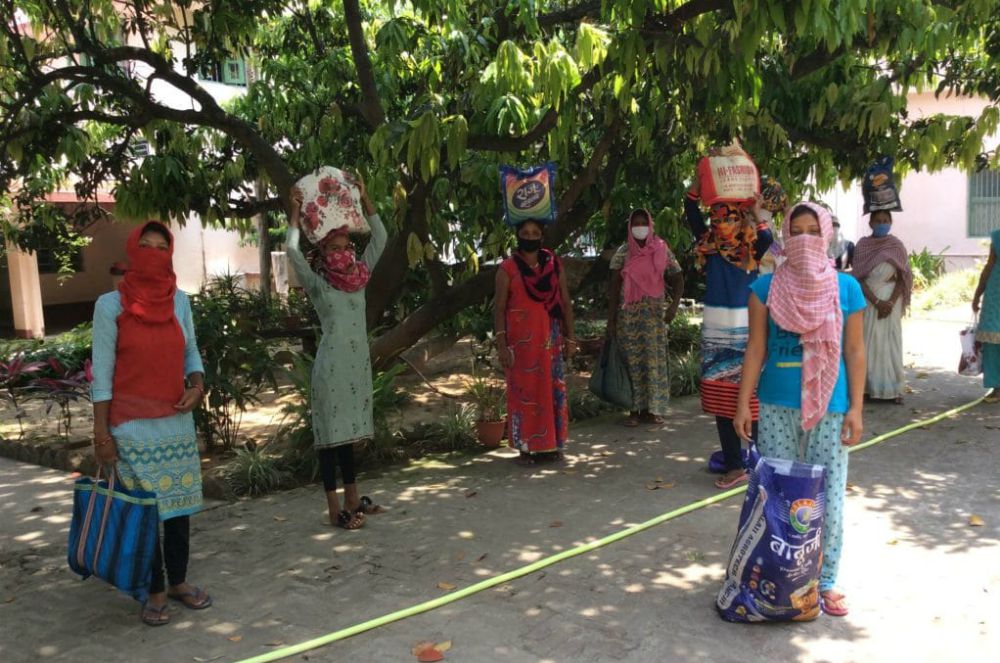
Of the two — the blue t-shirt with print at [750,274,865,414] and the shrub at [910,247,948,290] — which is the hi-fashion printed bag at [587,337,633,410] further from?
the shrub at [910,247,948,290]

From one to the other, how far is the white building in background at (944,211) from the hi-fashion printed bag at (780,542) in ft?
50.1

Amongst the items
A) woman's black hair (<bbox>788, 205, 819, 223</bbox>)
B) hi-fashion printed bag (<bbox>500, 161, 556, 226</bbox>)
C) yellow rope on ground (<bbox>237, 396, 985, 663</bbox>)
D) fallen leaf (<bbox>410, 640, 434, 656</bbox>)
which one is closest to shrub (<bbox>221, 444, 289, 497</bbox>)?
yellow rope on ground (<bbox>237, 396, 985, 663</bbox>)

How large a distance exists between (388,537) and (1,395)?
21.4 ft

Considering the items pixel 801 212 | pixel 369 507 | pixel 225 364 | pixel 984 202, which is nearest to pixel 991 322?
pixel 801 212

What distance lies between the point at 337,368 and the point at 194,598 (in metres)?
1.42

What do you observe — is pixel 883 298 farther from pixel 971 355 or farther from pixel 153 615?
pixel 153 615

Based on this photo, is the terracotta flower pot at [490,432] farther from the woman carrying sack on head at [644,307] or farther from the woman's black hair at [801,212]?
the woman's black hair at [801,212]

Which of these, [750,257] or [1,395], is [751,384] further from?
[1,395]

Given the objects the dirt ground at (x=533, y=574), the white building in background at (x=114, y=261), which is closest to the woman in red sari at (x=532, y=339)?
the dirt ground at (x=533, y=574)

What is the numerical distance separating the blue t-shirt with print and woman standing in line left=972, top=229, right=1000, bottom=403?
4740 millimetres

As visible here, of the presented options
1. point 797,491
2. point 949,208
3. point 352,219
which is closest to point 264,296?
point 352,219

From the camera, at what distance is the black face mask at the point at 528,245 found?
20.1ft

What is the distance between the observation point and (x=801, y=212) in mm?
3742

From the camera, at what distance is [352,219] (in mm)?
4820
